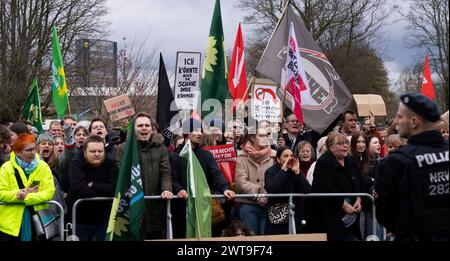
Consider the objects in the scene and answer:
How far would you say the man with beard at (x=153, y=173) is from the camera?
25.3 feet

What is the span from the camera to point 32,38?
32.5 m

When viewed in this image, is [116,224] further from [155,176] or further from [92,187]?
[155,176]

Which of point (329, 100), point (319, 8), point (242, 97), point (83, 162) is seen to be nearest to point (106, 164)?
point (83, 162)

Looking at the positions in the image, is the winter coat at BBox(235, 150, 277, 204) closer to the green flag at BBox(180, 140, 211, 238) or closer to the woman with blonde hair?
the woman with blonde hair

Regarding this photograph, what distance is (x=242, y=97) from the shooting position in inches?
447

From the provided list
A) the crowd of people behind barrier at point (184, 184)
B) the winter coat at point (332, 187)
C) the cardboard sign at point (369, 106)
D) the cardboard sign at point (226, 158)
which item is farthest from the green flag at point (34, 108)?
the cardboard sign at point (369, 106)

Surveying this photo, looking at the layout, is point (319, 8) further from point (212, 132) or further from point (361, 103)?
point (212, 132)

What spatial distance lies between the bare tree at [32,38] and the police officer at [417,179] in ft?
84.9

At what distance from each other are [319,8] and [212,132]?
32809 mm

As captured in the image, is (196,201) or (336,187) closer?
(196,201)

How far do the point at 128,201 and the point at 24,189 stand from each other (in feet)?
4.14

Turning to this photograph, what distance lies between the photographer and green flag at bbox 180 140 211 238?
7402 mm

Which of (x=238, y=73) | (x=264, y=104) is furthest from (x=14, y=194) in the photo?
(x=264, y=104)

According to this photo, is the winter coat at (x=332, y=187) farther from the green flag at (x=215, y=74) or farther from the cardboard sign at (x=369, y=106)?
the cardboard sign at (x=369, y=106)
